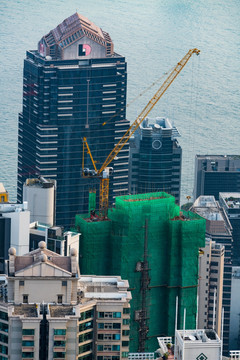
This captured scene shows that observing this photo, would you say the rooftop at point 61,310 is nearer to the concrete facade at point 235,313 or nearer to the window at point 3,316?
the window at point 3,316

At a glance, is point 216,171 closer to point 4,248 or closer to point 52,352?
point 4,248

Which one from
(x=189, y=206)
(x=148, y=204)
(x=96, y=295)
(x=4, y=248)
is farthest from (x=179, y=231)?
(x=189, y=206)

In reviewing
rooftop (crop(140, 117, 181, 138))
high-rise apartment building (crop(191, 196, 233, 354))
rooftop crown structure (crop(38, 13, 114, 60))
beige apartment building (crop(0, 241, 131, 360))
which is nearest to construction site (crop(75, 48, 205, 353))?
beige apartment building (crop(0, 241, 131, 360))

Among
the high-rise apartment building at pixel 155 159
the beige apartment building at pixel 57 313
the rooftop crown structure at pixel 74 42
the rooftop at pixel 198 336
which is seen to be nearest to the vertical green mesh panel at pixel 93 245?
the beige apartment building at pixel 57 313

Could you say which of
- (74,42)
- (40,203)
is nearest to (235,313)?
(74,42)

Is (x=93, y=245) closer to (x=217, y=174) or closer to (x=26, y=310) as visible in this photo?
(x=26, y=310)

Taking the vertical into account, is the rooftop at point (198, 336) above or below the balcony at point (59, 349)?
above
